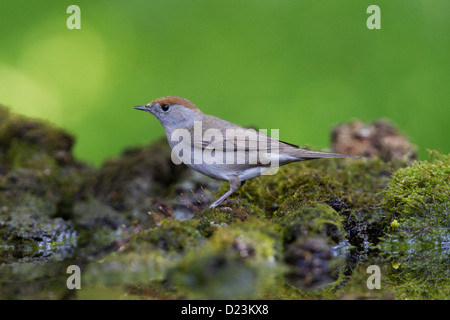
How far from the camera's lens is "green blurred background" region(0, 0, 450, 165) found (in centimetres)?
1205

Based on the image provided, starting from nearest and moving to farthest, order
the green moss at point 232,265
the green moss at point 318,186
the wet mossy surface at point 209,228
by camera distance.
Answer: the green moss at point 232,265, the wet mossy surface at point 209,228, the green moss at point 318,186

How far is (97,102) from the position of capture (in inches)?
484

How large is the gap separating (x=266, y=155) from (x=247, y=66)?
7.15 metres

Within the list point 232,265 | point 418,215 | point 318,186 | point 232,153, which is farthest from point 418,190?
point 232,265

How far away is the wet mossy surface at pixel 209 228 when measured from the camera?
396 cm

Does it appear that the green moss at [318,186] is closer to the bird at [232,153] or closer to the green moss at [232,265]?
the bird at [232,153]

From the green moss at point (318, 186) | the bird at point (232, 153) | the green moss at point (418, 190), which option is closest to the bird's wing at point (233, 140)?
the bird at point (232, 153)

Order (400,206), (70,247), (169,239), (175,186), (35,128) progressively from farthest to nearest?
(35,128) → (175,186) → (70,247) → (400,206) → (169,239)

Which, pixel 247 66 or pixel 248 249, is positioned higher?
pixel 247 66

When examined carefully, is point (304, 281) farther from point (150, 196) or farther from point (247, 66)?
point (247, 66)

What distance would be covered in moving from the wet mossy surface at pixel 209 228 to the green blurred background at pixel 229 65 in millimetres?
3607

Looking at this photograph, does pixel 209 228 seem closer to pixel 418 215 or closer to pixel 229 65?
pixel 418 215
